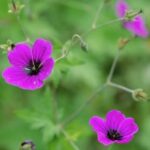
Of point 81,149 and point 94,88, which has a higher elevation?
point 94,88

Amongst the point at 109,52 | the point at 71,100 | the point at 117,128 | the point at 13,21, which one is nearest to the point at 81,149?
the point at 71,100

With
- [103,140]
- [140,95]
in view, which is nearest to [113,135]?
[103,140]

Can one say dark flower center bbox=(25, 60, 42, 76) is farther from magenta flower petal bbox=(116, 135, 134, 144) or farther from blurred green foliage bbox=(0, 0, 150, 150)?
blurred green foliage bbox=(0, 0, 150, 150)

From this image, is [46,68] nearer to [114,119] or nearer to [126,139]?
[114,119]

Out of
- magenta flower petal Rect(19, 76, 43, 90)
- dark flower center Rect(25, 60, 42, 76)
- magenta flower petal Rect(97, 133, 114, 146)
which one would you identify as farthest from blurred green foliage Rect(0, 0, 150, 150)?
magenta flower petal Rect(97, 133, 114, 146)

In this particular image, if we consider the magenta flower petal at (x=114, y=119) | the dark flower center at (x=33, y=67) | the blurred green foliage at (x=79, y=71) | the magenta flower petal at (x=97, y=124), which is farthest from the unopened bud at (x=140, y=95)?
the blurred green foliage at (x=79, y=71)

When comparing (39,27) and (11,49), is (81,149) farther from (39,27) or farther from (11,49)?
(11,49)

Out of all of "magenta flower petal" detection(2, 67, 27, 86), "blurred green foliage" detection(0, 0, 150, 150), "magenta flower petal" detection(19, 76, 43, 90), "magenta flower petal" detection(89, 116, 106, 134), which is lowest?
"magenta flower petal" detection(89, 116, 106, 134)

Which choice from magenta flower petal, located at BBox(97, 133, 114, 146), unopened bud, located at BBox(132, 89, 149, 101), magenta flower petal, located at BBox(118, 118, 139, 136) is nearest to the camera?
magenta flower petal, located at BBox(97, 133, 114, 146)
